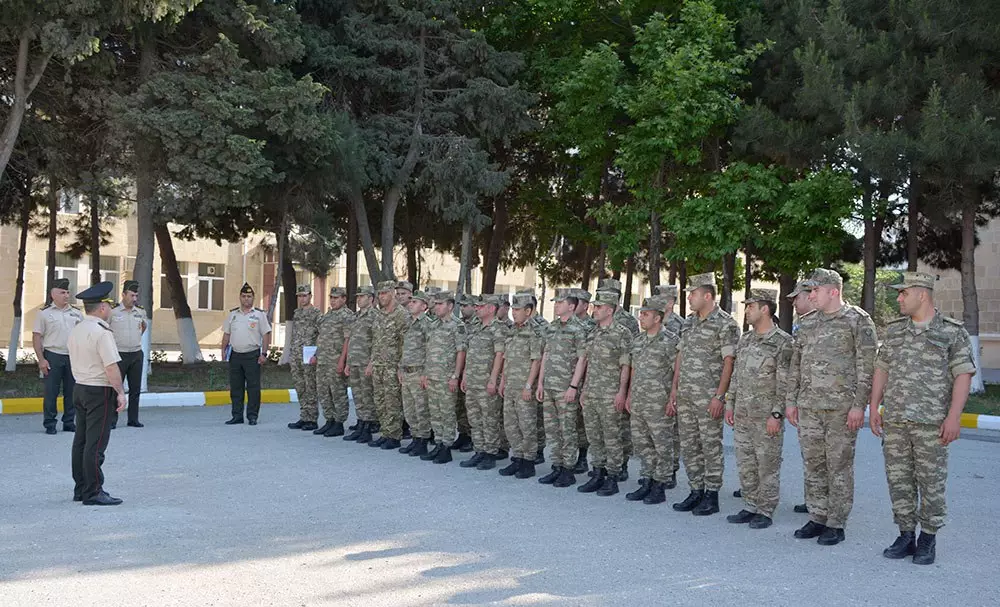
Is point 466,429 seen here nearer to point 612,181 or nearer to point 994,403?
A: point 994,403

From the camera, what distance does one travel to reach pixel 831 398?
686cm

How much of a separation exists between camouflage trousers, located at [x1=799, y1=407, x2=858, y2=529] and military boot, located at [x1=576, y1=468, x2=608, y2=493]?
87.1 inches

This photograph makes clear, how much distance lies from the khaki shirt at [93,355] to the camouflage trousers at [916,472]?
575 cm

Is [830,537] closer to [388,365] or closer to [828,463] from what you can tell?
[828,463]

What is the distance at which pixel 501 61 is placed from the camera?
22953 mm

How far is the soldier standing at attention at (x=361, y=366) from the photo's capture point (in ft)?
39.4

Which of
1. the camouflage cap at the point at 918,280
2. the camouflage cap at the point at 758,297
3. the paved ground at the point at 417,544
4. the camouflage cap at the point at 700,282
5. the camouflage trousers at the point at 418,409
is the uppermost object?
the camouflage cap at the point at 700,282

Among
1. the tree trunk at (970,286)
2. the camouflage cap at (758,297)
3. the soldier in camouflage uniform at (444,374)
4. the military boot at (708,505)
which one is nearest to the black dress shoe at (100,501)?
the soldier in camouflage uniform at (444,374)

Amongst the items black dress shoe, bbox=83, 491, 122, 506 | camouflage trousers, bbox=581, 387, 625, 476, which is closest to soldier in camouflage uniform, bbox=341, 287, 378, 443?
camouflage trousers, bbox=581, 387, 625, 476

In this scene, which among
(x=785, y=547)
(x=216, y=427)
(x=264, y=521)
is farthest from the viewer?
(x=216, y=427)

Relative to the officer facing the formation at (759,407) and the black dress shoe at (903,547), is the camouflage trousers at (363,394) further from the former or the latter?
the black dress shoe at (903,547)

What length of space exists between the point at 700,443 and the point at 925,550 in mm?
2108

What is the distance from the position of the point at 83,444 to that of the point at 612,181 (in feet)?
68.2

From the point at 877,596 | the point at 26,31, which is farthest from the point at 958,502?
the point at 26,31
